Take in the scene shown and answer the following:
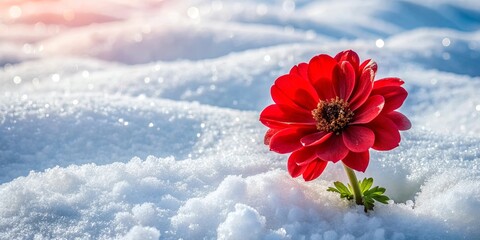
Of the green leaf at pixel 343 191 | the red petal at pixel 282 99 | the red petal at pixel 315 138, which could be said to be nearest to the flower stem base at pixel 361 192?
the green leaf at pixel 343 191

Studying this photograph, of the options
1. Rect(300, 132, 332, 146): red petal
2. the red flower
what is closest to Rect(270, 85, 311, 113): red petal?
the red flower

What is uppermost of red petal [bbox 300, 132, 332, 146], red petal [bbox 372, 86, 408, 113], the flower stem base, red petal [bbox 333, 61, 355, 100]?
red petal [bbox 333, 61, 355, 100]

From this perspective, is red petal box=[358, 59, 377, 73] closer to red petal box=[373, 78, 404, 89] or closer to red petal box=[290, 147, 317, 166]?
red petal box=[373, 78, 404, 89]

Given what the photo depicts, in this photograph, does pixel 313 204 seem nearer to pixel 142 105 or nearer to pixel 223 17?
pixel 142 105

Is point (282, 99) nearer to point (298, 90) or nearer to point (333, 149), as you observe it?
point (298, 90)

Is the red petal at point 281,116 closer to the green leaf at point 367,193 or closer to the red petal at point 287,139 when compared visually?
the red petal at point 287,139

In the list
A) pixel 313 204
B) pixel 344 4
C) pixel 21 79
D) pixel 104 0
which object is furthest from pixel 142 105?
pixel 104 0
